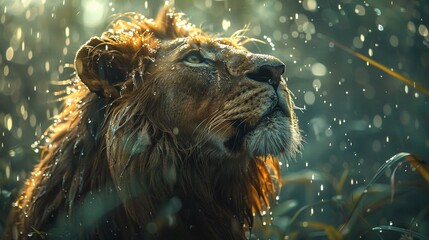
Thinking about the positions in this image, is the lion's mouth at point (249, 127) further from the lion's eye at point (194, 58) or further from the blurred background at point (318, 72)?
the blurred background at point (318, 72)

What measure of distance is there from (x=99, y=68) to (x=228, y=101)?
0.66 m

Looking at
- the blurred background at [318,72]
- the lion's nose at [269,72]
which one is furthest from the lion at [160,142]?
the blurred background at [318,72]

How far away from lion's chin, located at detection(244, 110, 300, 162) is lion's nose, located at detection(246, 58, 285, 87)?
15 cm

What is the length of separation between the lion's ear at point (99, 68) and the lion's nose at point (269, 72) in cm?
69

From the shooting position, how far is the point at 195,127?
313 cm

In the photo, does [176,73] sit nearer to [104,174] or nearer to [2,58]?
[104,174]

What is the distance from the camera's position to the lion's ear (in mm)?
3168

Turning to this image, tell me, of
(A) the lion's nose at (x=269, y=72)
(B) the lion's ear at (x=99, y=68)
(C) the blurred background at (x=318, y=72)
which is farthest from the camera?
(C) the blurred background at (x=318, y=72)

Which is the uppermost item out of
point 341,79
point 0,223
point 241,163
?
point 241,163

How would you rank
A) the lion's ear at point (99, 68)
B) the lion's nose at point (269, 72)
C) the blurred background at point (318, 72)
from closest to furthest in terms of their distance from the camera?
1. the lion's nose at point (269, 72)
2. the lion's ear at point (99, 68)
3. the blurred background at point (318, 72)

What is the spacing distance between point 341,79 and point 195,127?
440cm

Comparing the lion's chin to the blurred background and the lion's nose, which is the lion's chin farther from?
the blurred background

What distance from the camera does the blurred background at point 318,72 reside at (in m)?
5.84

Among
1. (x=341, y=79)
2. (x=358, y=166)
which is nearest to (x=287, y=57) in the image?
(x=341, y=79)
